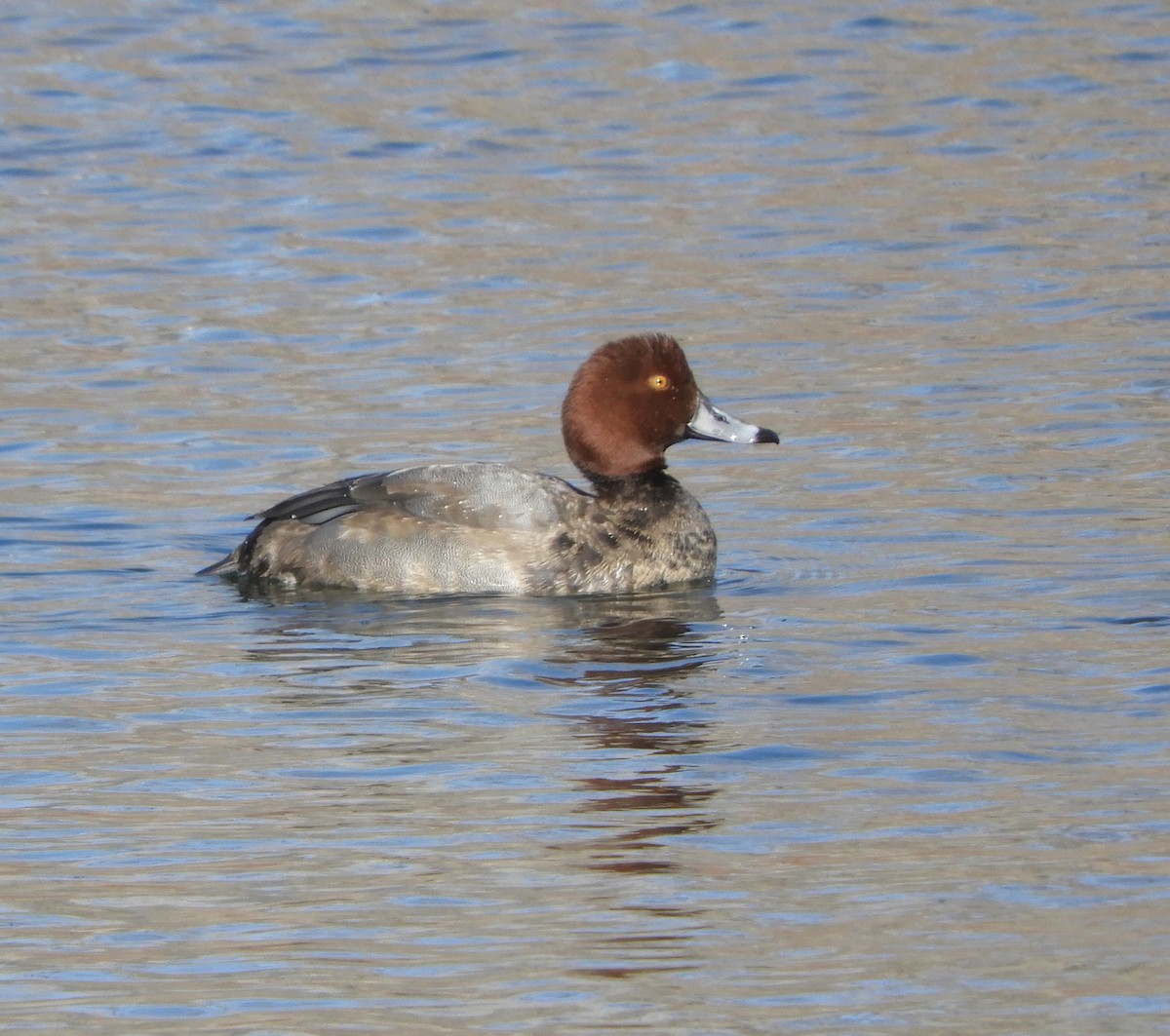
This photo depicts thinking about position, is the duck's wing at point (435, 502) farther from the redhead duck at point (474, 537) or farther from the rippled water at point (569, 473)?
the rippled water at point (569, 473)

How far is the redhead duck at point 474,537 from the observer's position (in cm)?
922

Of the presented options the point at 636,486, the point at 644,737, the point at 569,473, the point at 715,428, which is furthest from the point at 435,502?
the point at 644,737

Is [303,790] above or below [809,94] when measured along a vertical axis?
below

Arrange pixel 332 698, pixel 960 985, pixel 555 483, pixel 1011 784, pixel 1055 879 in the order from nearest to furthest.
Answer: pixel 960 985, pixel 1055 879, pixel 1011 784, pixel 332 698, pixel 555 483

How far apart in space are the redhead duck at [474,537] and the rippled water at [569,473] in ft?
0.58

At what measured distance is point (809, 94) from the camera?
64.4 ft

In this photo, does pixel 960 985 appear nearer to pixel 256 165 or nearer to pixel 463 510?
pixel 463 510

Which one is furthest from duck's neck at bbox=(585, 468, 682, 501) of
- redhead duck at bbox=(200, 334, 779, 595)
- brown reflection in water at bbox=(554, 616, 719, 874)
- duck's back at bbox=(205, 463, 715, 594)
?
brown reflection in water at bbox=(554, 616, 719, 874)

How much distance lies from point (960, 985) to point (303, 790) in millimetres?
2018

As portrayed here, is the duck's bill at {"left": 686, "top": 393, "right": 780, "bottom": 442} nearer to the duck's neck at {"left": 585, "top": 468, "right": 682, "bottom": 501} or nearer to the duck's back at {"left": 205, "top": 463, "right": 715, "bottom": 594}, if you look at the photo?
the duck's neck at {"left": 585, "top": 468, "right": 682, "bottom": 501}

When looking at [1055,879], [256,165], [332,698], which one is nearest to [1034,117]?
[256,165]

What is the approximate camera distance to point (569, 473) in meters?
11.2

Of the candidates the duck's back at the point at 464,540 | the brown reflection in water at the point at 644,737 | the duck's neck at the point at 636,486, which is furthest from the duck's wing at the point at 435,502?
the brown reflection in water at the point at 644,737

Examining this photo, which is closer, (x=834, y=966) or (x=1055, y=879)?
(x=834, y=966)
